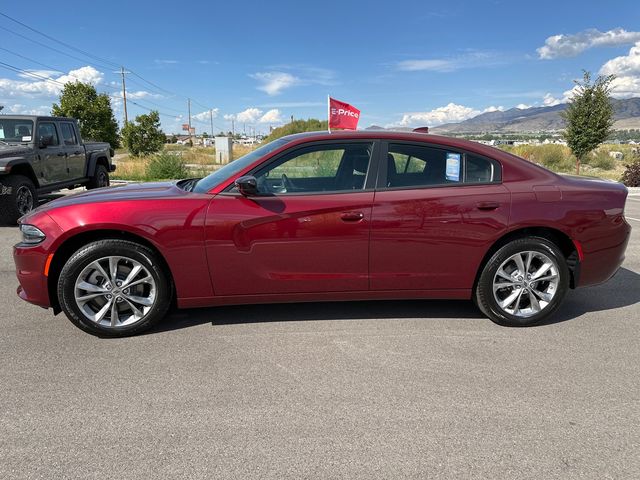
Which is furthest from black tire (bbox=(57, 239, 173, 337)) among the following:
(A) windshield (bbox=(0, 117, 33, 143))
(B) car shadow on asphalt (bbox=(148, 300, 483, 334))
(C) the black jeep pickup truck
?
(A) windshield (bbox=(0, 117, 33, 143))

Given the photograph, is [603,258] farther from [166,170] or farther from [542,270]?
[166,170]

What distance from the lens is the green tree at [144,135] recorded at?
35625mm

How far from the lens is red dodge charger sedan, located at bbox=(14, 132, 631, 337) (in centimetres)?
361

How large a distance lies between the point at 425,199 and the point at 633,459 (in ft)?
7.07

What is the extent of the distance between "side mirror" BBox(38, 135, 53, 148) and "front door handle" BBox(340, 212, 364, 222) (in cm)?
796

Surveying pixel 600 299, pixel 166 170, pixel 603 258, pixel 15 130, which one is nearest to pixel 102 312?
pixel 603 258

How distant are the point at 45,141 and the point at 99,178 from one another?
2480mm

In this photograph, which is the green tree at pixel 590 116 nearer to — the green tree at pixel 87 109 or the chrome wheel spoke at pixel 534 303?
the chrome wheel spoke at pixel 534 303

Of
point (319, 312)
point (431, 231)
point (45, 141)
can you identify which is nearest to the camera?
point (431, 231)

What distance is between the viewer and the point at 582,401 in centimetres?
288

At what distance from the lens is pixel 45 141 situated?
9.18m

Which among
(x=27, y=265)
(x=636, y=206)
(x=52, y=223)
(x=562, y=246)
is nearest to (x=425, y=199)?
(x=562, y=246)

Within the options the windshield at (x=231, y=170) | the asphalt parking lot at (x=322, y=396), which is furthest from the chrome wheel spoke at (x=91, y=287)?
the windshield at (x=231, y=170)

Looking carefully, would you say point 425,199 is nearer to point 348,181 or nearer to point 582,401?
point 348,181
